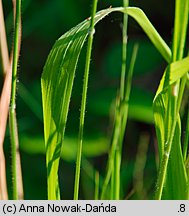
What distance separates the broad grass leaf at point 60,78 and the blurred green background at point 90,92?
0.41 metres

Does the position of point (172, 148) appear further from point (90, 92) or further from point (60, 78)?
point (90, 92)

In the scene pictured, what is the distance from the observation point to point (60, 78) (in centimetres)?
44

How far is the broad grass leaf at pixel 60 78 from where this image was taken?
0.43 meters

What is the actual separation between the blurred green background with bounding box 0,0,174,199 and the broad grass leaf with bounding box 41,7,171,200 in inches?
16.0

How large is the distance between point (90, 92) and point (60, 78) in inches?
21.5

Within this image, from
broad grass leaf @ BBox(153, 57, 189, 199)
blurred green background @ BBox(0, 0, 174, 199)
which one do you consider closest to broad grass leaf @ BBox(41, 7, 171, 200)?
broad grass leaf @ BBox(153, 57, 189, 199)

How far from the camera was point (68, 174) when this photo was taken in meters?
1.07

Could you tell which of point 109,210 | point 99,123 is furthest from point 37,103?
point 109,210

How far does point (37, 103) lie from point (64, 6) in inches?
6.8

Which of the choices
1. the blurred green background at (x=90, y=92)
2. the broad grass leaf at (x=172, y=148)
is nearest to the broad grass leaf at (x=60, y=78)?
the broad grass leaf at (x=172, y=148)

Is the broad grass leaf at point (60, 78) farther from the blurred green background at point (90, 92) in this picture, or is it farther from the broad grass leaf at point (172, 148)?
the blurred green background at point (90, 92)

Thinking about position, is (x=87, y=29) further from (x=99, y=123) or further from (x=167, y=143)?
(x=99, y=123)

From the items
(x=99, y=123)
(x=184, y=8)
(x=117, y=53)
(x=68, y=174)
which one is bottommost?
(x=68, y=174)

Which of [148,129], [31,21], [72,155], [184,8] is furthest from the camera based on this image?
[148,129]
